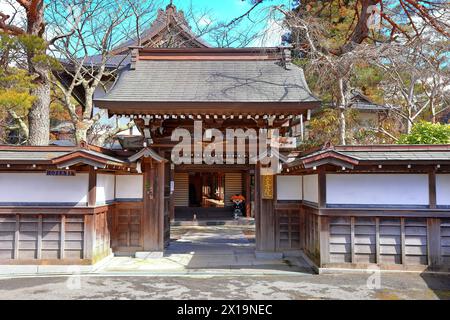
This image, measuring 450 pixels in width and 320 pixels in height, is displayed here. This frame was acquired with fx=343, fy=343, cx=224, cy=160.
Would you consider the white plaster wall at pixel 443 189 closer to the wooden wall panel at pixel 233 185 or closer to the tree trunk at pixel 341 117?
the tree trunk at pixel 341 117

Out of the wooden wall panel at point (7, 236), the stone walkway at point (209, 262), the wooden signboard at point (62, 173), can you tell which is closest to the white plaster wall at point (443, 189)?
the stone walkway at point (209, 262)

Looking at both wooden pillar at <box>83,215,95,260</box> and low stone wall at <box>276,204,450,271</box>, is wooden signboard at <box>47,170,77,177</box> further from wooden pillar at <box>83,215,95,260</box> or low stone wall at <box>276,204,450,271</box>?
low stone wall at <box>276,204,450,271</box>

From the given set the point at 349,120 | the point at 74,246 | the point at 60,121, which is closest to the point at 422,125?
the point at 349,120

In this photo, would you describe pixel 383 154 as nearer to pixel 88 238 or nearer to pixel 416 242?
pixel 416 242

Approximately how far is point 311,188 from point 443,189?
111 inches

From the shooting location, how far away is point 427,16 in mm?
11961

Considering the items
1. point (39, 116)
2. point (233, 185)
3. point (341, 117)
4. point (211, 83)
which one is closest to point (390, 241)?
point (341, 117)

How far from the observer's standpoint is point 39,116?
1212 centimetres

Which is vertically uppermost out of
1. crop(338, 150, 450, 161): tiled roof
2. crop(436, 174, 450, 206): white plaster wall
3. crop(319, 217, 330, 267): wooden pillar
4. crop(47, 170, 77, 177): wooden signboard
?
crop(338, 150, 450, 161): tiled roof

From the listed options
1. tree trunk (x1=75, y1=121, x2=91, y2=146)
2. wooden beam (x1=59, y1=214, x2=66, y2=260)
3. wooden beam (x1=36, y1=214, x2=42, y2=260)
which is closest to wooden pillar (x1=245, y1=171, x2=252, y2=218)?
tree trunk (x1=75, y1=121, x2=91, y2=146)

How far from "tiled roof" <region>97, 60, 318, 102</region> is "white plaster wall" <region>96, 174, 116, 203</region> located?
198 centimetres

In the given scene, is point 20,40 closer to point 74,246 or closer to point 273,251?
point 74,246

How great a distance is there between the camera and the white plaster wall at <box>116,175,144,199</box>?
9.54m

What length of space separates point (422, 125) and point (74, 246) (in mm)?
9603
